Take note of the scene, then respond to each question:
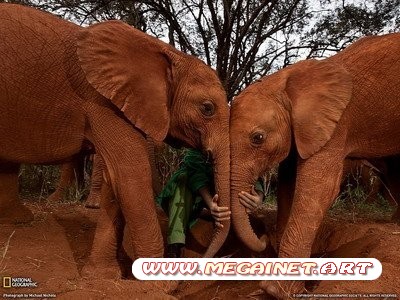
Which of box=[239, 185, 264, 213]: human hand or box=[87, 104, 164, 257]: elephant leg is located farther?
box=[239, 185, 264, 213]: human hand

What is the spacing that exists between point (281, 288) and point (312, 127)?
3.75 ft

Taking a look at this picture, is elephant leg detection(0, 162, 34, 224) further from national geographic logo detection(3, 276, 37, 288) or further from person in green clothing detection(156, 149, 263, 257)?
national geographic logo detection(3, 276, 37, 288)

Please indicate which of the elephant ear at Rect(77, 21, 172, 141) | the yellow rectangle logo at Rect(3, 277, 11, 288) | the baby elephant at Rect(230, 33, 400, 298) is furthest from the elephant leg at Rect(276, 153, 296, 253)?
the yellow rectangle logo at Rect(3, 277, 11, 288)


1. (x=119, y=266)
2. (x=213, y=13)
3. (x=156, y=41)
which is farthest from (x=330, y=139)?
(x=213, y=13)

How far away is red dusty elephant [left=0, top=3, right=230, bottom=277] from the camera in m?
3.42

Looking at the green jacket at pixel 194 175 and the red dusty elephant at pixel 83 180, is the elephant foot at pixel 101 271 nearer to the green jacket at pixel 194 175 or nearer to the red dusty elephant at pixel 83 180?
the green jacket at pixel 194 175

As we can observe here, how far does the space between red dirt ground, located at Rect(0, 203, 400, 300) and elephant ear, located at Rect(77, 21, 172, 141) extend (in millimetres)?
1084

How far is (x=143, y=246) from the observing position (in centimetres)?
339

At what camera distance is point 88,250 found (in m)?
4.27

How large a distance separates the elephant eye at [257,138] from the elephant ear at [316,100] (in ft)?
0.85

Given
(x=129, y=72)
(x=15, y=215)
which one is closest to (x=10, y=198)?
(x=15, y=215)

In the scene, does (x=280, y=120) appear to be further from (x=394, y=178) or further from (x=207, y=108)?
(x=394, y=178)

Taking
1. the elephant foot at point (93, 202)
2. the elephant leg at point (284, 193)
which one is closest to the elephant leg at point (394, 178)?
the elephant leg at point (284, 193)

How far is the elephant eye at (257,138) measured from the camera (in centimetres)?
358
